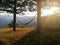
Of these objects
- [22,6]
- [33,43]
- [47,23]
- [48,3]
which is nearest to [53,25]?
[47,23]

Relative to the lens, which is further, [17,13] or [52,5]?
[17,13]

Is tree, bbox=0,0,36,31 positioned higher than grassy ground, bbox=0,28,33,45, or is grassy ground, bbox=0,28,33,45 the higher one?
tree, bbox=0,0,36,31

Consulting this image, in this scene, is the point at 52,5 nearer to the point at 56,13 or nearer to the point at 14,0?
the point at 56,13

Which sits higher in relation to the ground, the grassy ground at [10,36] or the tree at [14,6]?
the tree at [14,6]

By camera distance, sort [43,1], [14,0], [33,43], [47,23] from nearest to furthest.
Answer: [33,43], [43,1], [47,23], [14,0]

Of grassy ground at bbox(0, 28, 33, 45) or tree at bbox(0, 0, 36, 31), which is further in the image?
tree at bbox(0, 0, 36, 31)

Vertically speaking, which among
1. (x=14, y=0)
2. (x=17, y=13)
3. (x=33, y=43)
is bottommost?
(x=33, y=43)

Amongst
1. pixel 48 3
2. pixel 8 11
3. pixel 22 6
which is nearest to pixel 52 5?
pixel 48 3

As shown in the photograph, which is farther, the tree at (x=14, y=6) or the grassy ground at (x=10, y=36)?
the tree at (x=14, y=6)

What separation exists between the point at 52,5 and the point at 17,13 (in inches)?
221

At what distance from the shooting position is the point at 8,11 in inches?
932

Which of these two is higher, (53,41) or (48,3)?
(48,3)

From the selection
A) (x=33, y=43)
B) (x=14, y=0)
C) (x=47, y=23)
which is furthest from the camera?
(x=14, y=0)

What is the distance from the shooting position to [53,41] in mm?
14828
